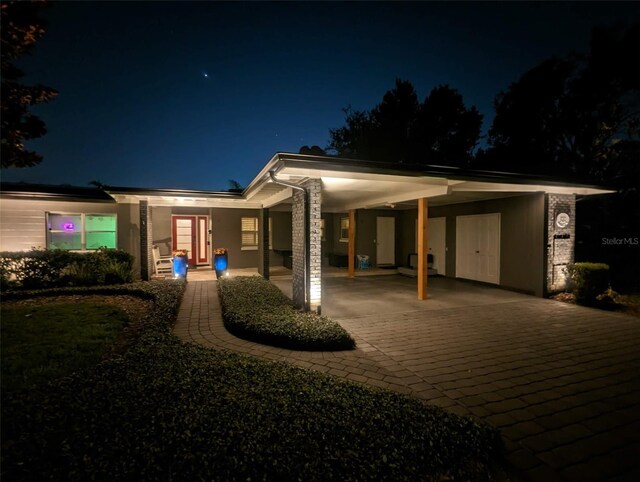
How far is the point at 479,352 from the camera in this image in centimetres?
443

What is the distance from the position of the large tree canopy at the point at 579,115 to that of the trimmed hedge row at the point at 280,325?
41.4 ft

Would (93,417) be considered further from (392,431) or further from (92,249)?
(92,249)

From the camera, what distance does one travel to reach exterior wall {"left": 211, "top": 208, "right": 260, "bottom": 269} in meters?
12.8

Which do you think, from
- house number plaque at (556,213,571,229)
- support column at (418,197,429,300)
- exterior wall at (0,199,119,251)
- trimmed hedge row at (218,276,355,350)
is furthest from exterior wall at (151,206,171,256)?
house number plaque at (556,213,571,229)

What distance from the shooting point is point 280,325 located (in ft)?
16.0

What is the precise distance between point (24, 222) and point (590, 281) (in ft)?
52.7

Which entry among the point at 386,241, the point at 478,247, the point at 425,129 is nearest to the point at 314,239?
the point at 478,247

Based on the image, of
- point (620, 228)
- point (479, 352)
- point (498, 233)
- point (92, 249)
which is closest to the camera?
point (479, 352)

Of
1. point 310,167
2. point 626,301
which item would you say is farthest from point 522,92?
point 310,167

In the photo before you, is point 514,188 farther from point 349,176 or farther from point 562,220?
point 349,176

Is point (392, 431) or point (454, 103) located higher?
point (454, 103)

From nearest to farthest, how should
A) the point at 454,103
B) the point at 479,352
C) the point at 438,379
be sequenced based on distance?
1. the point at 438,379
2. the point at 479,352
3. the point at 454,103

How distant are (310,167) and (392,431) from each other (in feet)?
12.8

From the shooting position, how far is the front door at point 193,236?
12.7m
